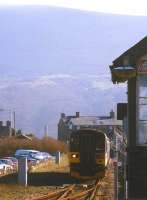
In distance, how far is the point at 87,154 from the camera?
38.5 m

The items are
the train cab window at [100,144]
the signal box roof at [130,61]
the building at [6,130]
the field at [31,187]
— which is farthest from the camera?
the building at [6,130]

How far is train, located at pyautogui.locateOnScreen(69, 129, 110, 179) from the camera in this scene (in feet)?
125

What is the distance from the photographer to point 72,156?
38.2 meters

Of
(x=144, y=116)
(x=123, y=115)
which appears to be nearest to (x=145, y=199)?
(x=144, y=116)

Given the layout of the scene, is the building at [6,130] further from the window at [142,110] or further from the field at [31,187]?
the window at [142,110]

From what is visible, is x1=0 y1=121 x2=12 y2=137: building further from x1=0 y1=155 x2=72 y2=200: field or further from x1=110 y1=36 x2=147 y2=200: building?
x1=110 y1=36 x2=147 y2=200: building

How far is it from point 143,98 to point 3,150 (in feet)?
217

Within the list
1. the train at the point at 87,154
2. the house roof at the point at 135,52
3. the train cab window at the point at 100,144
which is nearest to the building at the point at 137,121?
the house roof at the point at 135,52

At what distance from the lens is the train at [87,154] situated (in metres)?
38.0

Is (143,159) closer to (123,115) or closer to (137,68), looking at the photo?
(137,68)

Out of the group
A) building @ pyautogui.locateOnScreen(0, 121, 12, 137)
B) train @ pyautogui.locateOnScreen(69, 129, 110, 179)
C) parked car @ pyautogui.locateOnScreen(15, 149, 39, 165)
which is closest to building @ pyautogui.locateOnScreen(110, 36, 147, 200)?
train @ pyautogui.locateOnScreen(69, 129, 110, 179)

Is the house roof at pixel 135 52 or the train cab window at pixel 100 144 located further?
the train cab window at pixel 100 144

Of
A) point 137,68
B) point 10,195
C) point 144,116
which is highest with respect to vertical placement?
point 137,68

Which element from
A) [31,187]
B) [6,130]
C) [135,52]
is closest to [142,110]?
[135,52]
